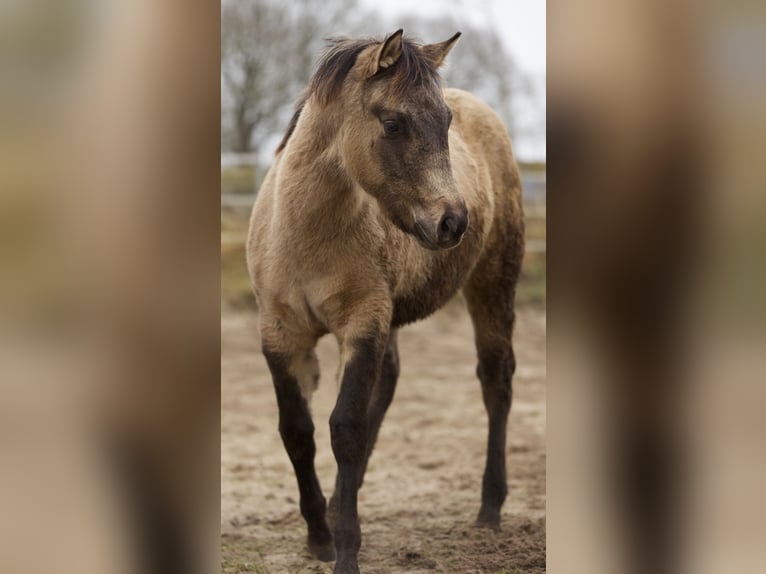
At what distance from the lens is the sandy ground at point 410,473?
403 cm

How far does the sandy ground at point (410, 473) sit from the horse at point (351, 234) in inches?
18.4

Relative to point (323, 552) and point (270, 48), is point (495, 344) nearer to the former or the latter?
point (323, 552)

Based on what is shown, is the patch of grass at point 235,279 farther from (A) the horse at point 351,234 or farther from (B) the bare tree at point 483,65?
(A) the horse at point 351,234

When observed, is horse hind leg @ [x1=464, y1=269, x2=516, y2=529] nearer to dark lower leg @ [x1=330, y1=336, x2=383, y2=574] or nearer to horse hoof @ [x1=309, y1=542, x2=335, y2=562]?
horse hoof @ [x1=309, y1=542, x2=335, y2=562]

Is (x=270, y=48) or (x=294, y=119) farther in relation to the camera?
(x=270, y=48)

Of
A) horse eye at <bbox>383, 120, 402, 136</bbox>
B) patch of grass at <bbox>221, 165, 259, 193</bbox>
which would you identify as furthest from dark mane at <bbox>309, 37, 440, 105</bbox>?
patch of grass at <bbox>221, 165, 259, 193</bbox>

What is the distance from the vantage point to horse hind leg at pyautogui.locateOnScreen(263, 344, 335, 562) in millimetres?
3523

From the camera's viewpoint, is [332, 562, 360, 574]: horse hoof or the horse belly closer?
[332, 562, 360, 574]: horse hoof

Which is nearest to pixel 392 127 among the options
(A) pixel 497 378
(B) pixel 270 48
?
(A) pixel 497 378

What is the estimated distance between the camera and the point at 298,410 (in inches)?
140

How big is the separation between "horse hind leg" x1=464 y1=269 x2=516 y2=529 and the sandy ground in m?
0.49

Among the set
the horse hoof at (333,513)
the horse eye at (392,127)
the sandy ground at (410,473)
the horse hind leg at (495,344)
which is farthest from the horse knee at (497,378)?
the horse eye at (392,127)

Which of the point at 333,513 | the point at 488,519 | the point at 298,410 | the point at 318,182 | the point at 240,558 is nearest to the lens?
the point at 318,182

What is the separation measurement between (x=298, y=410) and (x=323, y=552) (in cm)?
73
